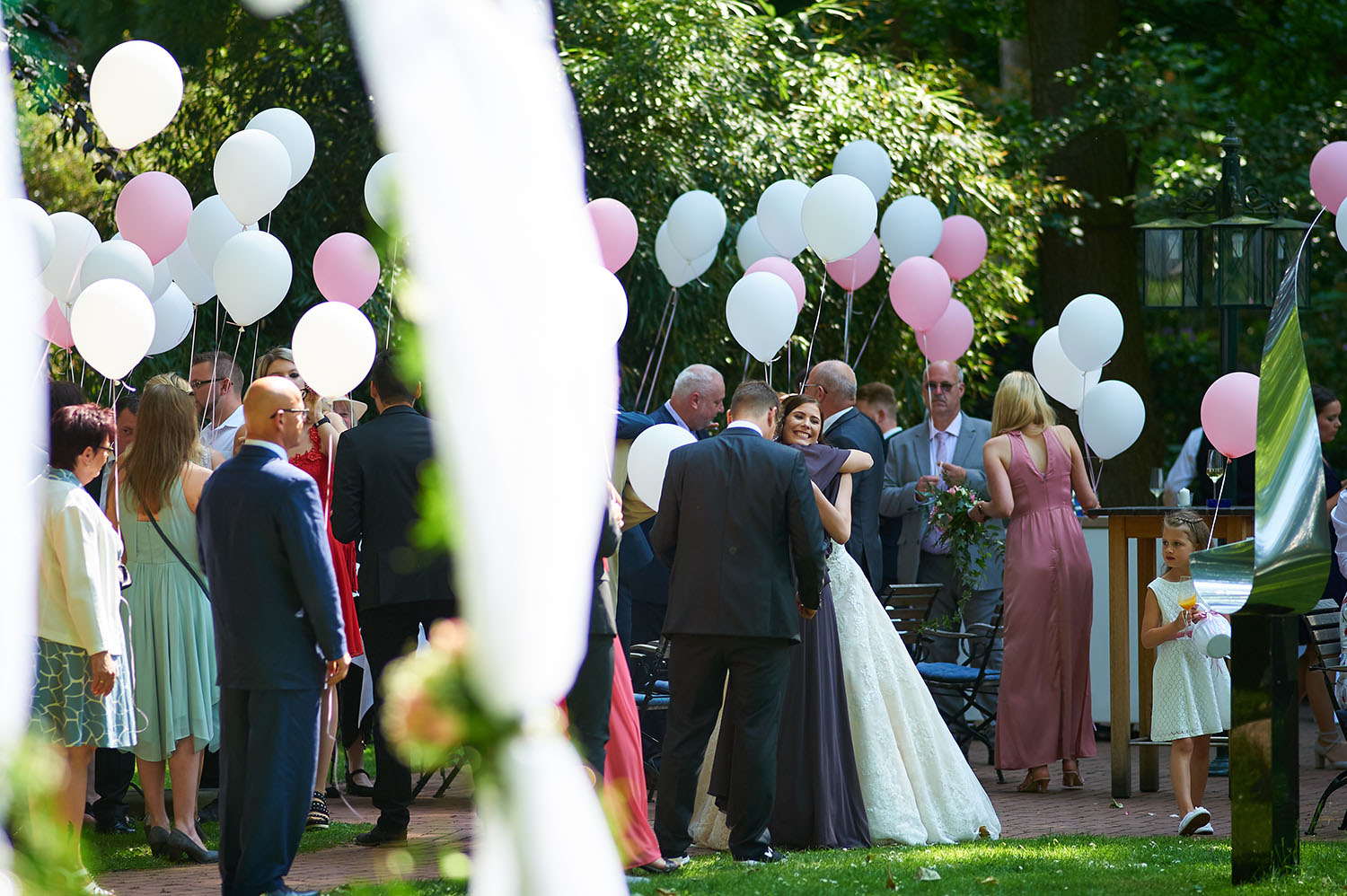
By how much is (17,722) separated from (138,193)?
7193 millimetres

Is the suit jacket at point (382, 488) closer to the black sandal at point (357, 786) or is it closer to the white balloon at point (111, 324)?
the white balloon at point (111, 324)

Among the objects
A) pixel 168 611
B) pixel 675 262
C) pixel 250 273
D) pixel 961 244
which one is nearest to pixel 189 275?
pixel 250 273

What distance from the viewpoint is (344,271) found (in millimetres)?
7867

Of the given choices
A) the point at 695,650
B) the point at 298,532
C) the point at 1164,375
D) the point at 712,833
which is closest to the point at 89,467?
the point at 298,532

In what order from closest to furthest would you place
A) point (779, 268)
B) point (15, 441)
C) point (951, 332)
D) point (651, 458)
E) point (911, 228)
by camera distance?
point (15, 441) < point (651, 458) < point (779, 268) < point (911, 228) < point (951, 332)

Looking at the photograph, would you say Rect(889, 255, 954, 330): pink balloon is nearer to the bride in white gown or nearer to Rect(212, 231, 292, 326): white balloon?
the bride in white gown

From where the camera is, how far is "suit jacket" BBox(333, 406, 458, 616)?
598 centimetres

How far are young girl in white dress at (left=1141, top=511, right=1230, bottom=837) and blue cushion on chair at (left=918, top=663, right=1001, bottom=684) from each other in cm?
171

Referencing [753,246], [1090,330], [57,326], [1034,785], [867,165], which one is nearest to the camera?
[57,326]

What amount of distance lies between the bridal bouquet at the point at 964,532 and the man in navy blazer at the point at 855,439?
1.82 feet

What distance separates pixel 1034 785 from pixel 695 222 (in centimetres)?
386

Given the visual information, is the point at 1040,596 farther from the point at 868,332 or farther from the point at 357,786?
the point at 868,332

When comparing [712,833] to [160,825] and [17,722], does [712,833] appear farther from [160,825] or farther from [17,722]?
[17,722]

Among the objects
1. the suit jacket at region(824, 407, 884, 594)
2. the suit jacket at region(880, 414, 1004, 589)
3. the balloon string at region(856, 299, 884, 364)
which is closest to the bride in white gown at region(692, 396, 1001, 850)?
the suit jacket at region(824, 407, 884, 594)
